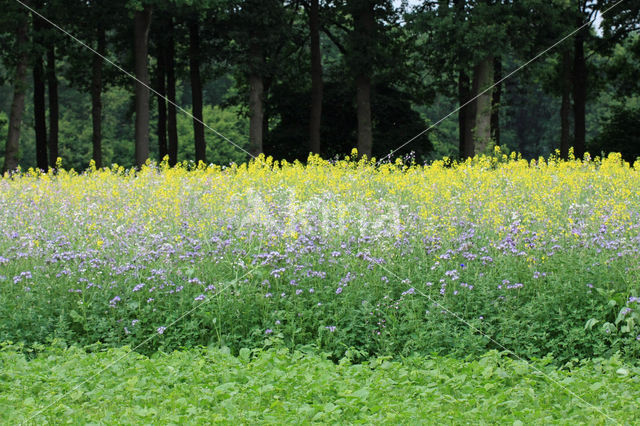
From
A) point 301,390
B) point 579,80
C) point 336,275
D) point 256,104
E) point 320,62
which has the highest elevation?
point 320,62

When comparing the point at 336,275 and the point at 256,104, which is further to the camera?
the point at 256,104

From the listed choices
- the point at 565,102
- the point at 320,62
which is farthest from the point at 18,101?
the point at 565,102

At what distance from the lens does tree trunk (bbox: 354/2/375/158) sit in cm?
2266

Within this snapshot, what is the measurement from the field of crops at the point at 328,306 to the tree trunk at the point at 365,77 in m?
12.9

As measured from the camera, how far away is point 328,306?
675 centimetres

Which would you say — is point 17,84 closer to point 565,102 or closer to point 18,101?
point 18,101

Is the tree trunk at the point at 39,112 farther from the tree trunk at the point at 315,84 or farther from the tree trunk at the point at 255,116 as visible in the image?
the tree trunk at the point at 315,84

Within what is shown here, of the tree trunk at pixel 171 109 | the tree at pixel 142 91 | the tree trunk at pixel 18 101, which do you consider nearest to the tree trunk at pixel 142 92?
the tree at pixel 142 91

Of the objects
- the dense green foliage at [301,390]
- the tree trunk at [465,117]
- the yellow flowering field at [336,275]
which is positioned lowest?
the dense green foliage at [301,390]

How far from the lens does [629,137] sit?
87.6 ft

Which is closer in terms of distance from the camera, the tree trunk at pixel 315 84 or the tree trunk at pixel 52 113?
the tree trunk at pixel 315 84

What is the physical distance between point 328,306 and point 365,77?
57.7 feet

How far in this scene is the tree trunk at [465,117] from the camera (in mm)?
24769

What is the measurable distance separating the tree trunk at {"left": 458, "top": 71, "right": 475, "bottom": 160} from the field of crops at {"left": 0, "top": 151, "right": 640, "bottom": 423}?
1512 cm
